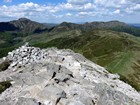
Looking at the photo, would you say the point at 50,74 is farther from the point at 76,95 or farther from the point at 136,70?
the point at 136,70

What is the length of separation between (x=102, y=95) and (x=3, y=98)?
14.0 m

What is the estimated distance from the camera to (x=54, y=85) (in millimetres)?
40875

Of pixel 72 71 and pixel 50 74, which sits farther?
pixel 72 71

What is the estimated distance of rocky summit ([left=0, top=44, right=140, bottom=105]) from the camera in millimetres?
36844

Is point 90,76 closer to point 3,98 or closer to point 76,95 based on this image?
point 76,95

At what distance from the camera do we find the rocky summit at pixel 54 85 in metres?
36.8

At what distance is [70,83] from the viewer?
4319 centimetres

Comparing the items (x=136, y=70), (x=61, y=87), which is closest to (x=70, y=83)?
(x=61, y=87)

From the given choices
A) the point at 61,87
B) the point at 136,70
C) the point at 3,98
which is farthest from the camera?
the point at 136,70

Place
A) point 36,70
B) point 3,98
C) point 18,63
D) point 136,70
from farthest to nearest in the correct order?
point 136,70 → point 18,63 → point 36,70 → point 3,98

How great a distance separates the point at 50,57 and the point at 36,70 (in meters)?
9.87

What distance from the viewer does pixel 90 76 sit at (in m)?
50.1

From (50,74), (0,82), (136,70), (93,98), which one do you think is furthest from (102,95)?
(136,70)

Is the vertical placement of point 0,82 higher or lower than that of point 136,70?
higher
